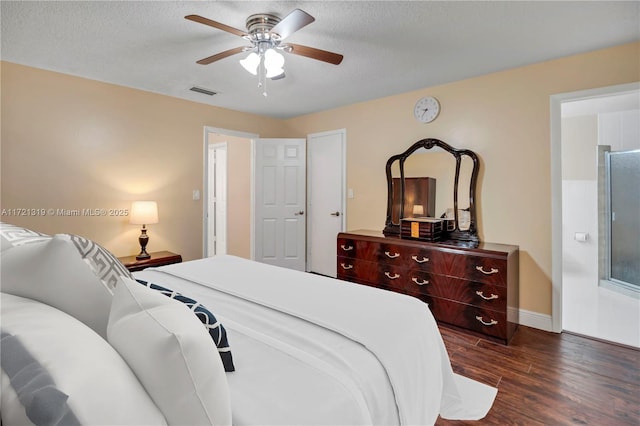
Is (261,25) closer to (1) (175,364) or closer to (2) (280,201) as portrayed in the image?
(1) (175,364)

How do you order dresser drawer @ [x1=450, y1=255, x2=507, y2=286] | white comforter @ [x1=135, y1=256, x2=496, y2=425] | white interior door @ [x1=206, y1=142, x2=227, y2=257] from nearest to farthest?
white comforter @ [x1=135, y1=256, x2=496, y2=425]
dresser drawer @ [x1=450, y1=255, x2=507, y2=286]
white interior door @ [x1=206, y1=142, x2=227, y2=257]

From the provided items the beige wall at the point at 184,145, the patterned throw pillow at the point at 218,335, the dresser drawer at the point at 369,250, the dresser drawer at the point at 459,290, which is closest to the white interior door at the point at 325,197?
the beige wall at the point at 184,145

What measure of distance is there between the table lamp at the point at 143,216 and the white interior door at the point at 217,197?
2.06 m

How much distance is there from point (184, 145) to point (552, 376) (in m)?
4.22

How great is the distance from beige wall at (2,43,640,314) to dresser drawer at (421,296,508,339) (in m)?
0.61

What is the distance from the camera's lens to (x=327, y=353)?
1.09 meters

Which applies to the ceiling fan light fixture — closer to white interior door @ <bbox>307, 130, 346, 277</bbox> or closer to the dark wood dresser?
the dark wood dresser

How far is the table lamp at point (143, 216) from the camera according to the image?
11.0 feet

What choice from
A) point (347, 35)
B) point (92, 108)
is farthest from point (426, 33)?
point (92, 108)

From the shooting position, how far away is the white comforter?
88 cm

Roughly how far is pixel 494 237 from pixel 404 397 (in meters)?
2.58

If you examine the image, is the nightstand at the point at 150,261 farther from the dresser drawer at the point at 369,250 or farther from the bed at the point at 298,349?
the dresser drawer at the point at 369,250

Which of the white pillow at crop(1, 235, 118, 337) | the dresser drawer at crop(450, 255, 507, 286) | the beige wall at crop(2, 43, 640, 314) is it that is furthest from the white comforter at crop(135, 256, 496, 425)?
the beige wall at crop(2, 43, 640, 314)

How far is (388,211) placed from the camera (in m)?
3.91
